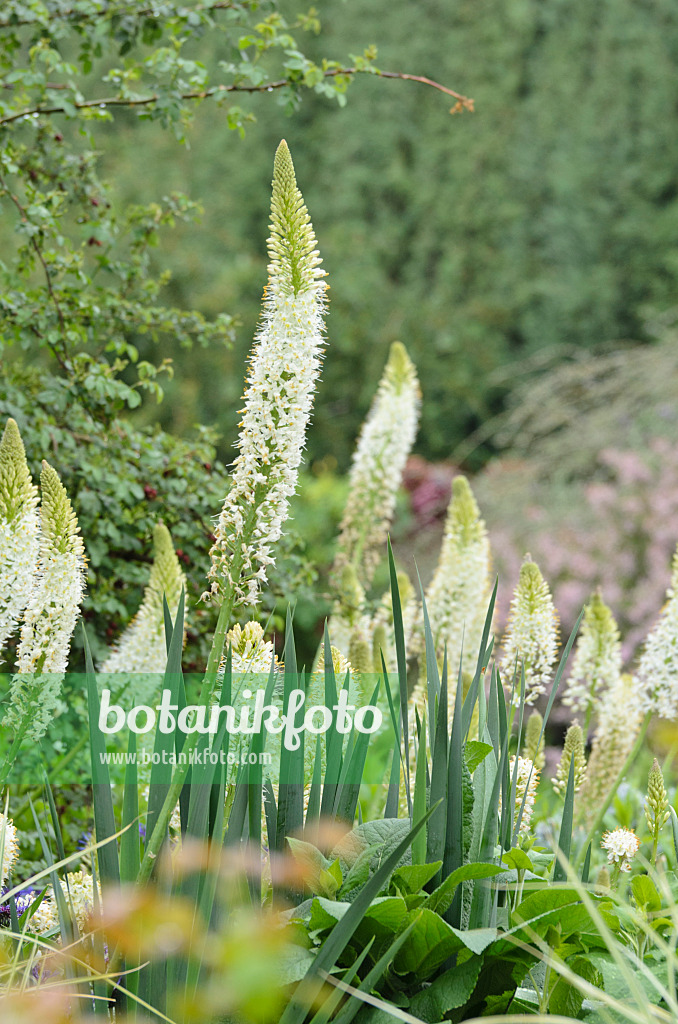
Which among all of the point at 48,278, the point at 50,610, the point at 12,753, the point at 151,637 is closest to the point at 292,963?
the point at 12,753

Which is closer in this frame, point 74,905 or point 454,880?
point 454,880

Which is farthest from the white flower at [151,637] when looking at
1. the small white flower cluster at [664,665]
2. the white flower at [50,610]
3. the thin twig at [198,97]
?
the thin twig at [198,97]

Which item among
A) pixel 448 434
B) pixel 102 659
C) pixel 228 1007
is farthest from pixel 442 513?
pixel 228 1007

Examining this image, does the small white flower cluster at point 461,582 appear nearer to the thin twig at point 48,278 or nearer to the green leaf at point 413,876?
the thin twig at point 48,278

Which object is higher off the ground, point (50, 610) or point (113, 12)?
point (113, 12)

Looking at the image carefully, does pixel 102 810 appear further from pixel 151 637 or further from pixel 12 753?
pixel 151 637

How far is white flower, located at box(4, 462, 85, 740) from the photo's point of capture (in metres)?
1.76

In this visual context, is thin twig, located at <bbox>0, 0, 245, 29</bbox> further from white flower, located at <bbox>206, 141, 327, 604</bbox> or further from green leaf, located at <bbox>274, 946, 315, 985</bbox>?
green leaf, located at <bbox>274, 946, 315, 985</bbox>

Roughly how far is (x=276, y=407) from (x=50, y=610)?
0.59m

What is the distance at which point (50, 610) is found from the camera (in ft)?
5.82

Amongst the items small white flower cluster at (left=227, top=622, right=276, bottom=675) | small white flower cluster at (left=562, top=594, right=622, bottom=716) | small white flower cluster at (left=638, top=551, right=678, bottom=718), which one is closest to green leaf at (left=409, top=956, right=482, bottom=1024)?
small white flower cluster at (left=227, top=622, right=276, bottom=675)

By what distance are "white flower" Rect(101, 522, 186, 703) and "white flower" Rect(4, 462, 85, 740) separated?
32 centimetres

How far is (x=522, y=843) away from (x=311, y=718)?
1.50 ft

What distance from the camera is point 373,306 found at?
8.12 metres
